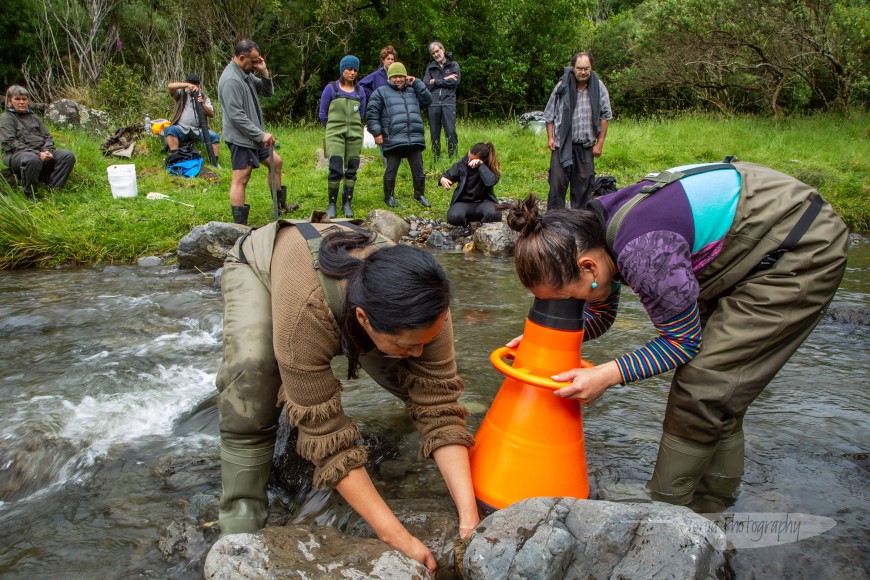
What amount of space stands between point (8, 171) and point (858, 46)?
43.9 ft

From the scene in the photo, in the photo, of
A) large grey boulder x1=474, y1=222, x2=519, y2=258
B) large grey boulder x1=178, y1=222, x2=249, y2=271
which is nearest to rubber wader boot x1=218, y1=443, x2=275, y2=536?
large grey boulder x1=178, y1=222, x2=249, y2=271

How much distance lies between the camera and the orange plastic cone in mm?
1968

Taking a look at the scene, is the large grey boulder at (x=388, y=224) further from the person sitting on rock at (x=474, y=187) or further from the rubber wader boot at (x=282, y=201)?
the rubber wader boot at (x=282, y=201)

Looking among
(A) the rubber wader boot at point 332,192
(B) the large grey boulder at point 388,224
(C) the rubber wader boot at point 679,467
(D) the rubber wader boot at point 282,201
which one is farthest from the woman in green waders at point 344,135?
(C) the rubber wader boot at point 679,467

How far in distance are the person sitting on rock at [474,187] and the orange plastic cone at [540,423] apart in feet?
16.8

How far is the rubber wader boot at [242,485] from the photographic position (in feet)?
6.92

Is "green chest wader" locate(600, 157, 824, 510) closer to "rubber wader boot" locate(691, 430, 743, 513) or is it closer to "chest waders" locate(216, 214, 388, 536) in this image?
"rubber wader boot" locate(691, 430, 743, 513)

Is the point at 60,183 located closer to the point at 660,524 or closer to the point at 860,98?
the point at 660,524

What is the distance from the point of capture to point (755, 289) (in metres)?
1.95

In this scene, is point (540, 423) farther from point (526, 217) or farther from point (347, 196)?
point (347, 196)

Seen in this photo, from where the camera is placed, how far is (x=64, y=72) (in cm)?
1223

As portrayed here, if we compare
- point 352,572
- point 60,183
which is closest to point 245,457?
point 352,572

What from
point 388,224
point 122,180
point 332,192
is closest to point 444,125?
point 332,192

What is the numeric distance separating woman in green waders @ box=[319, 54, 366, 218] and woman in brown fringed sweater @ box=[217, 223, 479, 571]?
4978mm
